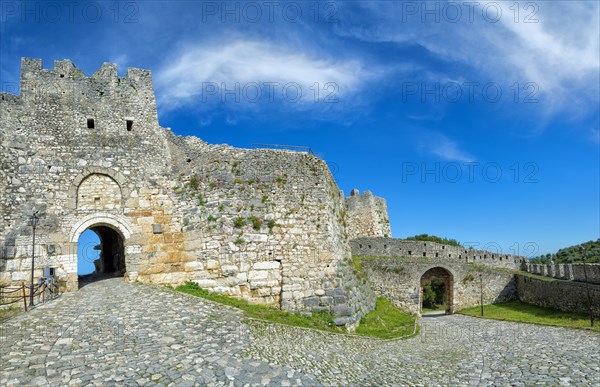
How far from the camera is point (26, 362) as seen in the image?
9.30 m

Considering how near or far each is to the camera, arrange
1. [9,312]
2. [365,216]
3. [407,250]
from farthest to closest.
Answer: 1. [365,216]
2. [407,250]
3. [9,312]

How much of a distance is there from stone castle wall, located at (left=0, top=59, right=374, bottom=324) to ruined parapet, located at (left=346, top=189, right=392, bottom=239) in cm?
2818

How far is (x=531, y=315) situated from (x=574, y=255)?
31.5m

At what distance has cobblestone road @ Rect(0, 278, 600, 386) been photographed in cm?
927

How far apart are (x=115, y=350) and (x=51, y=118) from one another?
11.7 metres

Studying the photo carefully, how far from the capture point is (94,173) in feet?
58.5

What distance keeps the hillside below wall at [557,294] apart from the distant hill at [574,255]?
11.9 metres

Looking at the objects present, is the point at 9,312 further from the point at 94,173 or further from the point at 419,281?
the point at 419,281

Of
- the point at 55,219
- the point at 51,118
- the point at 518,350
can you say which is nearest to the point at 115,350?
the point at 55,219

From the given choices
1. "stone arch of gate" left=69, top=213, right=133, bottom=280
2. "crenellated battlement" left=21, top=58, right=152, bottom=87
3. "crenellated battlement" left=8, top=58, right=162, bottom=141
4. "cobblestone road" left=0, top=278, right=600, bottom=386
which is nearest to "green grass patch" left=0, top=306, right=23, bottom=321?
"cobblestone road" left=0, top=278, right=600, bottom=386

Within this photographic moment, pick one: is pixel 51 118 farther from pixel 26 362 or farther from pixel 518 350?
pixel 518 350

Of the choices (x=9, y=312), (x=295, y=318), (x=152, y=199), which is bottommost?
(x=295, y=318)

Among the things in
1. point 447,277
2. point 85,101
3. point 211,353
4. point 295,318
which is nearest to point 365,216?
point 447,277

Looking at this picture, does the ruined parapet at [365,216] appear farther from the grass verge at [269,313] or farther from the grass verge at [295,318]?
the grass verge at [269,313]
